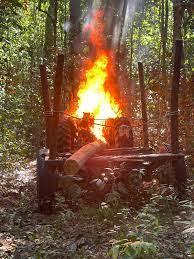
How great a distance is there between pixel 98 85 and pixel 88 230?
291 inches

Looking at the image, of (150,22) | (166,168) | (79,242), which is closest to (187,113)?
(166,168)

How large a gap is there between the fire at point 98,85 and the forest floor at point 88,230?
398 cm

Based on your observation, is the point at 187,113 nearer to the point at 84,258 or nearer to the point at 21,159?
the point at 21,159

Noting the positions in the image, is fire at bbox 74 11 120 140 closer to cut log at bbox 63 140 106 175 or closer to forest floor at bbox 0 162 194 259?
cut log at bbox 63 140 106 175

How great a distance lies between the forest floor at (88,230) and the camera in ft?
16.6

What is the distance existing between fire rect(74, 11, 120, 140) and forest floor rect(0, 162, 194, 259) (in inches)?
157

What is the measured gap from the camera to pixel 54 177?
766cm

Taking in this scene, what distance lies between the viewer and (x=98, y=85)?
1338 cm

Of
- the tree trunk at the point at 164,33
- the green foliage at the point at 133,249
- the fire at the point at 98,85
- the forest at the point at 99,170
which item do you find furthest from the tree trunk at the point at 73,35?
the green foliage at the point at 133,249

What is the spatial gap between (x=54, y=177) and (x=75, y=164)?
0.53 metres

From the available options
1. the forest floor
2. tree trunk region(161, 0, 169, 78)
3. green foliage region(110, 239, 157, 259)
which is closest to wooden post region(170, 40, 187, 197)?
the forest floor

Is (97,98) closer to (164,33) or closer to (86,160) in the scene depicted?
(86,160)

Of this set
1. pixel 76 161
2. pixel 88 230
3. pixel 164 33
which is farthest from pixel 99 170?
pixel 164 33

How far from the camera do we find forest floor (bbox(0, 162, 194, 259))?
5062 millimetres
